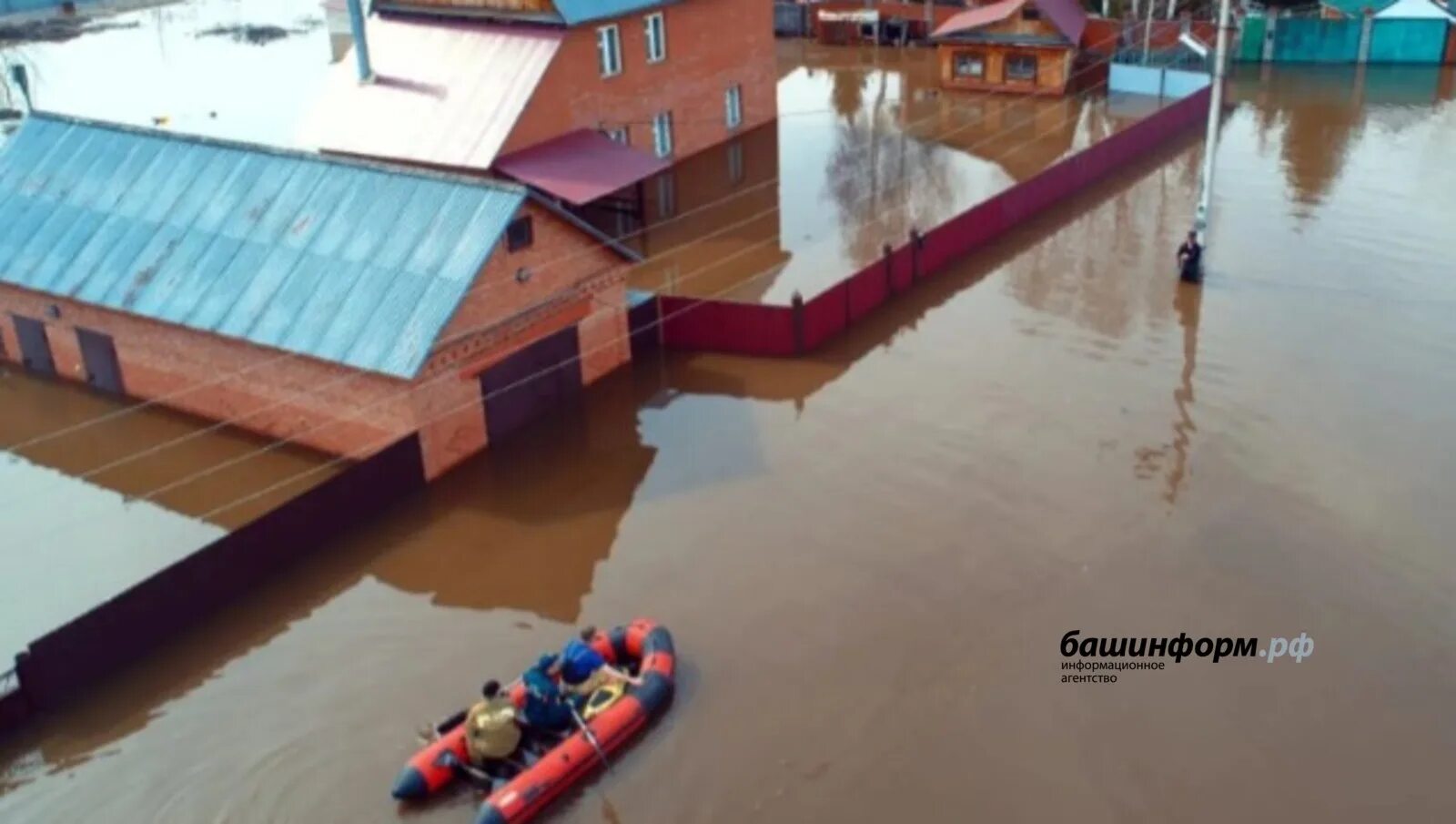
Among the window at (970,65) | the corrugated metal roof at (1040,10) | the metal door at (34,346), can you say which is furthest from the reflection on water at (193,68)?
the window at (970,65)

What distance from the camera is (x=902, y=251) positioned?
91.5 ft

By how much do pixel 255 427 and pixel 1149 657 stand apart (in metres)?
15.8

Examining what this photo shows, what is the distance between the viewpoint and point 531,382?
22953 millimetres

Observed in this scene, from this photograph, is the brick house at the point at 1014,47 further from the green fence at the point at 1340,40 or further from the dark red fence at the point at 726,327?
the dark red fence at the point at 726,327

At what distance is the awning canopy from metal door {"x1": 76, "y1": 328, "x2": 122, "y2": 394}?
9975mm

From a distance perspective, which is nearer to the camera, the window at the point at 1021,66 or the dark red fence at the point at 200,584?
the dark red fence at the point at 200,584

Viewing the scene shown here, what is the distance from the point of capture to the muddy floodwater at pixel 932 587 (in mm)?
14664

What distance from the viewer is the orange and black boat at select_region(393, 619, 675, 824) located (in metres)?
13.9

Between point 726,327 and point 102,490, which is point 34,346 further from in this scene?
point 726,327

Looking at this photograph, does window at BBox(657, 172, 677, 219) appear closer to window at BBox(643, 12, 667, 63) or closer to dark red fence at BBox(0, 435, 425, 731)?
window at BBox(643, 12, 667, 63)

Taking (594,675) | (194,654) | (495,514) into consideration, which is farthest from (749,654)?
(194,654)

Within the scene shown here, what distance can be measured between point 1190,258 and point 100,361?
23178mm

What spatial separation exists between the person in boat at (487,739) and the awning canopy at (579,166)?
1679 centimetres

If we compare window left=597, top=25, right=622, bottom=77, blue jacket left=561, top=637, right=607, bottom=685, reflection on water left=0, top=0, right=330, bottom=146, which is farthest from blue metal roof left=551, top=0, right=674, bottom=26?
blue jacket left=561, top=637, right=607, bottom=685
